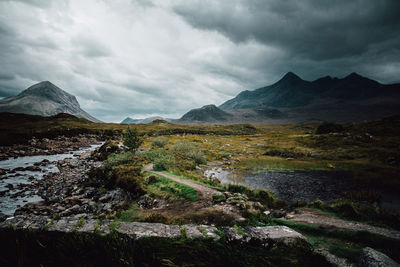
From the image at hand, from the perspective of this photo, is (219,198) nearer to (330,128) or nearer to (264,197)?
(264,197)

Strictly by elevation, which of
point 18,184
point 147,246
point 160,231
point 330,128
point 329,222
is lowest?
point 18,184

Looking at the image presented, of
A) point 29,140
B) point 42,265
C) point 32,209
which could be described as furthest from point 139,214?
point 29,140

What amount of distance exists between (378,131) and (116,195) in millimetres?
64593

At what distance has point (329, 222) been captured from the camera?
7648 mm

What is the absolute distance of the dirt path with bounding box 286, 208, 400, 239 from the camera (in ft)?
21.2

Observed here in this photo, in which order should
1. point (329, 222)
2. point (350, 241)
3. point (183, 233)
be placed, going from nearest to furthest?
point (183, 233)
point (350, 241)
point (329, 222)

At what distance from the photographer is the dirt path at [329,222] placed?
647 cm

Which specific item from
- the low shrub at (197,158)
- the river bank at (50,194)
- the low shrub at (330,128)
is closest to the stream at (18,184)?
the river bank at (50,194)

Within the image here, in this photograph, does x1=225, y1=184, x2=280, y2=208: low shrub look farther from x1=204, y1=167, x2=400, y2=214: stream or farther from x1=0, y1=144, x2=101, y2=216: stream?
x1=0, y1=144, x2=101, y2=216: stream

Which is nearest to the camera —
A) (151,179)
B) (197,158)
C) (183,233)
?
(183,233)

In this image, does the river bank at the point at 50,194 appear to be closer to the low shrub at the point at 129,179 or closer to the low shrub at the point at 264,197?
the low shrub at the point at 129,179

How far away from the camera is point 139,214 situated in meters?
8.76

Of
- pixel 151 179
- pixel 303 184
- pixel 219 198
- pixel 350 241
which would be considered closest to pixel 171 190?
pixel 151 179

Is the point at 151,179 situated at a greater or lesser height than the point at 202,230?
lesser
